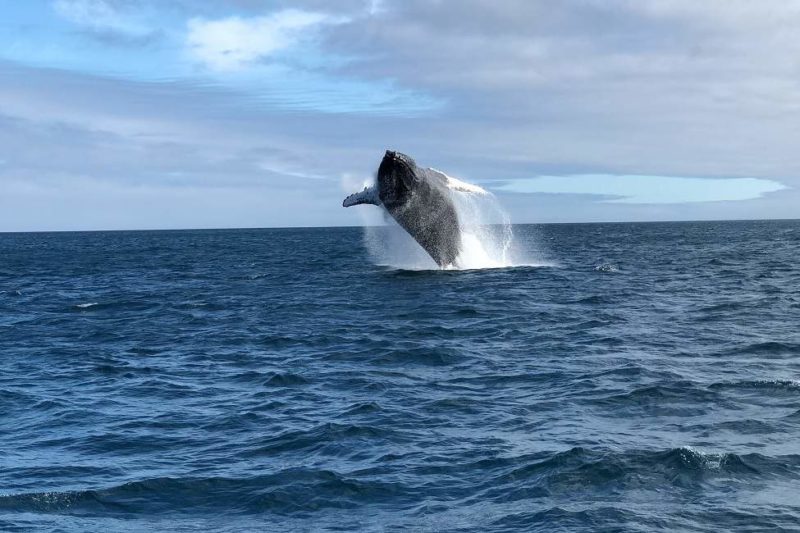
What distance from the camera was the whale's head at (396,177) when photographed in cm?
2923

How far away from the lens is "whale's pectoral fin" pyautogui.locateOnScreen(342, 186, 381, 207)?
103ft

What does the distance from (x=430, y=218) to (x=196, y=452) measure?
21.0m

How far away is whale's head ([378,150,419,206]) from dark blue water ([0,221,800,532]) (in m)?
3.92

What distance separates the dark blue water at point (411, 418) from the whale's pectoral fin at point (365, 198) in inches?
162

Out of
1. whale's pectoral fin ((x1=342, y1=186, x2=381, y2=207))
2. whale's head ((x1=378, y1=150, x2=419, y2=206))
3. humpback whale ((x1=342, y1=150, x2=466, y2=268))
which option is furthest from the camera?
whale's pectoral fin ((x1=342, y1=186, x2=381, y2=207))

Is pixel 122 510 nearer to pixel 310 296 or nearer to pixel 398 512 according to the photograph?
pixel 398 512

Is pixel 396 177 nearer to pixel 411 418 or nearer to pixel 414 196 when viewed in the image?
pixel 414 196

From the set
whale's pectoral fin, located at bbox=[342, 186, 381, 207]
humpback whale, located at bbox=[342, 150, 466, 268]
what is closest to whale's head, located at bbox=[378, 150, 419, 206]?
humpback whale, located at bbox=[342, 150, 466, 268]

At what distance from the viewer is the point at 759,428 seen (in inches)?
531

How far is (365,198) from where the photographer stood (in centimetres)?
3188

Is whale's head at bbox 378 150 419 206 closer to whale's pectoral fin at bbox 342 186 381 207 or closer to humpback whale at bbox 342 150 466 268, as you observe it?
humpback whale at bbox 342 150 466 268

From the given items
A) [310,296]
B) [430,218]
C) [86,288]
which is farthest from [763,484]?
[86,288]

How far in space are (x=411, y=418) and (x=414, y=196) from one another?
56.8 feet

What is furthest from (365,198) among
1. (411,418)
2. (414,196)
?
(411,418)
